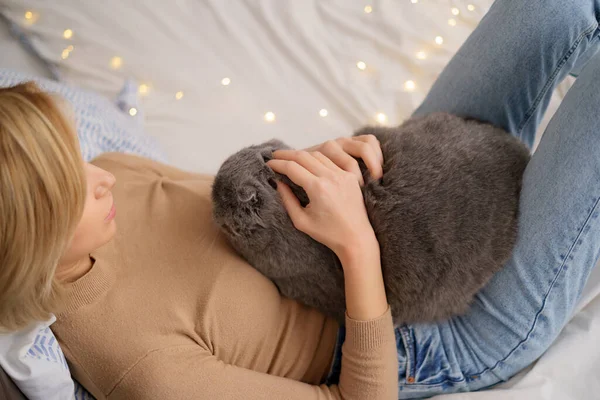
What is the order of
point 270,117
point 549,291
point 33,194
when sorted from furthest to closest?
point 270,117 → point 549,291 → point 33,194

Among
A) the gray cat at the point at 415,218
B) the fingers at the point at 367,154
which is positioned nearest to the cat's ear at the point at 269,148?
the gray cat at the point at 415,218

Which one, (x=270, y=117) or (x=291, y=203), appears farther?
(x=270, y=117)

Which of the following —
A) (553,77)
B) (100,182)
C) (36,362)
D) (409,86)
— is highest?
(553,77)

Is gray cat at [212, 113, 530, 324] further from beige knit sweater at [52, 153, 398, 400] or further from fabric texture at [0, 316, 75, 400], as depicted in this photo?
fabric texture at [0, 316, 75, 400]

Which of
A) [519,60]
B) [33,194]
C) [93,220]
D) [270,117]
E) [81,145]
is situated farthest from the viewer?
[270,117]

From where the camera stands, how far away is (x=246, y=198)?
70 cm

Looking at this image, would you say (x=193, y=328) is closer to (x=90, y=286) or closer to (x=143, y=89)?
(x=90, y=286)

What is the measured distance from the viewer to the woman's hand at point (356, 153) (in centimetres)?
74

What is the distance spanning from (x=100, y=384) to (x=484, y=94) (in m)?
0.87

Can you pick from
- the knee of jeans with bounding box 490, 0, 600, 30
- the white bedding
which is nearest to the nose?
the white bedding

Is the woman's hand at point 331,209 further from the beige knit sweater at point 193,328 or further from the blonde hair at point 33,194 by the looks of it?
the blonde hair at point 33,194

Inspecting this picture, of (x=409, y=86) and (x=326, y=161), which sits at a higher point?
(x=409, y=86)

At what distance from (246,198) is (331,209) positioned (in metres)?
0.13

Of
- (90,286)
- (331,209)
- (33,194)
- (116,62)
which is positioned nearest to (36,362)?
(90,286)
